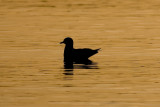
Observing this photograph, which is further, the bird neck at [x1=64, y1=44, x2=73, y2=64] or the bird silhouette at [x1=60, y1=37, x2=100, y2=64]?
the bird silhouette at [x1=60, y1=37, x2=100, y2=64]

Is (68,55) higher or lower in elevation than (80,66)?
higher

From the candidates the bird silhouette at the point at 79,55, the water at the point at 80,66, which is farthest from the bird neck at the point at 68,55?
the water at the point at 80,66

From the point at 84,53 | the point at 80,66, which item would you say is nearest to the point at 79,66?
the point at 80,66

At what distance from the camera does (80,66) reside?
24625mm

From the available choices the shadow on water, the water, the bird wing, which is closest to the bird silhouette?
the bird wing

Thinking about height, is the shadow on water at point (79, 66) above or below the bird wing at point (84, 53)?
below

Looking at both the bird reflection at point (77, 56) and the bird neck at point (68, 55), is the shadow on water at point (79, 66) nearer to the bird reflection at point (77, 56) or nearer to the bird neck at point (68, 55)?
the bird reflection at point (77, 56)

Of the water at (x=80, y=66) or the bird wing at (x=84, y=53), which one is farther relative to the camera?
the bird wing at (x=84, y=53)

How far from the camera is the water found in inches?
724

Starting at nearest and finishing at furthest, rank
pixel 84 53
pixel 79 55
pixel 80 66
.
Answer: pixel 80 66
pixel 84 53
pixel 79 55

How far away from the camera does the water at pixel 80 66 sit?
18.4 m

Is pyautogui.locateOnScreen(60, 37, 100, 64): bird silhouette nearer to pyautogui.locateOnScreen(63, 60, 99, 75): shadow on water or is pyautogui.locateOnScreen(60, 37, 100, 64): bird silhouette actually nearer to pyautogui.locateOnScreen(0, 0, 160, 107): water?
pyautogui.locateOnScreen(63, 60, 99, 75): shadow on water

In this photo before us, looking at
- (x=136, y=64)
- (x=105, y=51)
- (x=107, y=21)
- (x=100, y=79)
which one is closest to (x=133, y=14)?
(x=107, y=21)

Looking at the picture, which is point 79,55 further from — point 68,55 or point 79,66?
point 79,66
